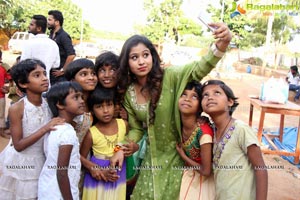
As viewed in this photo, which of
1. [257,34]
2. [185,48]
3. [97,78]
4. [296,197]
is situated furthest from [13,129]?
[257,34]

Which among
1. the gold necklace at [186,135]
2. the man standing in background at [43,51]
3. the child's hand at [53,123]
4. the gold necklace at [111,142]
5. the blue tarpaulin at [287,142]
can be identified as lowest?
the blue tarpaulin at [287,142]

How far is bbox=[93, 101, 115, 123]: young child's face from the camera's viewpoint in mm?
1912

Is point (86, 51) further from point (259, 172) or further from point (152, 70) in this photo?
point (259, 172)

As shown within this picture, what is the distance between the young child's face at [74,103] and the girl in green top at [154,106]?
0.29m

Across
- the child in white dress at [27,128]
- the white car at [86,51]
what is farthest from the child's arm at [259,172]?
the white car at [86,51]

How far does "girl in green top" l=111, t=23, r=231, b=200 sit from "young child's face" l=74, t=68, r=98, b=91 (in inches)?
7.2

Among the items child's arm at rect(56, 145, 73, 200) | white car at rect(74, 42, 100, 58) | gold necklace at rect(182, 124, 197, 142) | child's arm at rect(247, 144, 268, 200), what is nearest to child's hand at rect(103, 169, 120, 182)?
child's arm at rect(56, 145, 73, 200)

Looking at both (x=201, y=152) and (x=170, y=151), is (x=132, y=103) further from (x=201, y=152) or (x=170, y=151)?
(x=201, y=152)

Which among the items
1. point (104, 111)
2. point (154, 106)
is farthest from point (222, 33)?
point (104, 111)

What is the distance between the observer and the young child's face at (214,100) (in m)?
1.72

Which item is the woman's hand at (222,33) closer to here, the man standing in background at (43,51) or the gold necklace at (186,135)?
the gold necklace at (186,135)

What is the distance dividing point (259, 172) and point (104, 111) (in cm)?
98

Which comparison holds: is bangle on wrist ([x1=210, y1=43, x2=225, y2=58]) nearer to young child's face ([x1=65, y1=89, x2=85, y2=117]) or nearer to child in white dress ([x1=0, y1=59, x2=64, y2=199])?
young child's face ([x1=65, y1=89, x2=85, y2=117])

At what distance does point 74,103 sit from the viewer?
5.79ft
